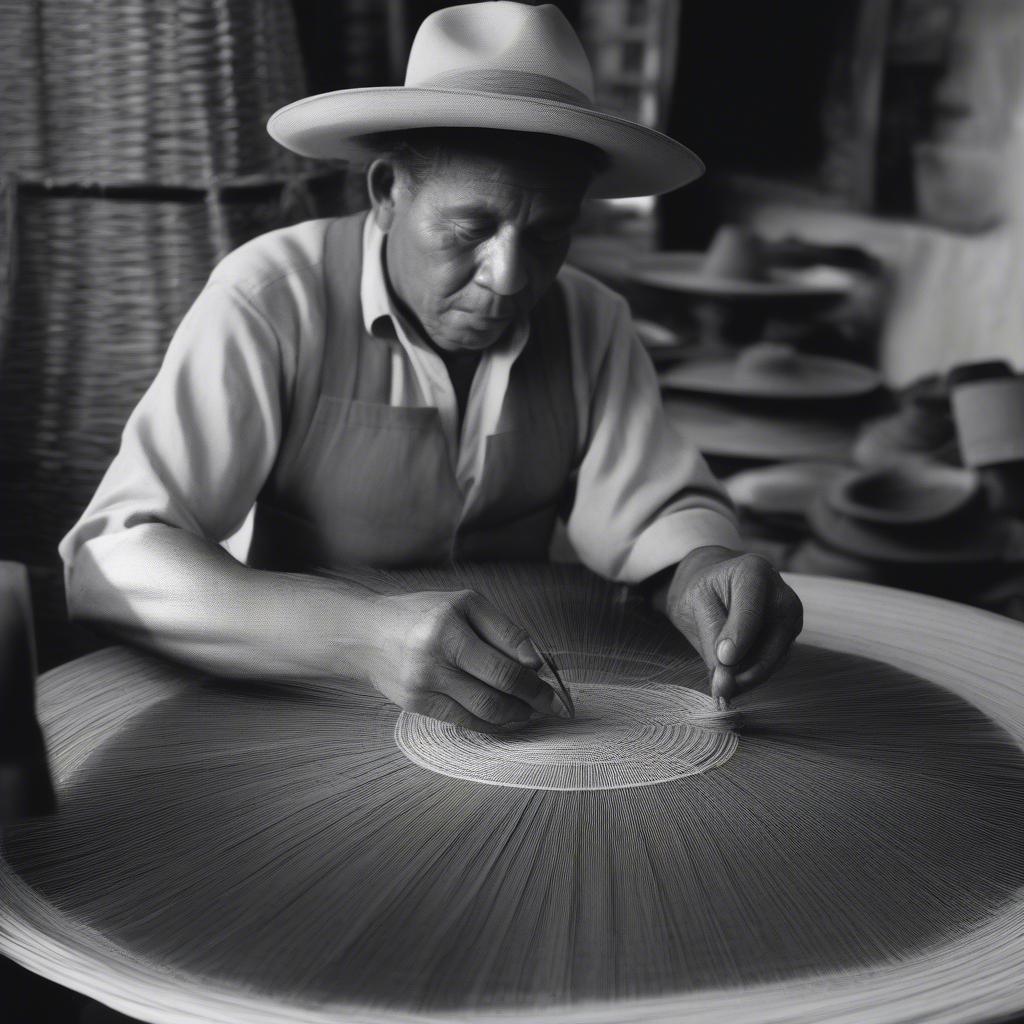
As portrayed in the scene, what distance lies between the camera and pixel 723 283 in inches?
153

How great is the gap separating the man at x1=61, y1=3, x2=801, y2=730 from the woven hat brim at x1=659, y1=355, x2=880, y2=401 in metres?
1.73

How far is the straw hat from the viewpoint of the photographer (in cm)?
141

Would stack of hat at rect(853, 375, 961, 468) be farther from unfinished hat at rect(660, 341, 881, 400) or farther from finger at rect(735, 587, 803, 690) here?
finger at rect(735, 587, 803, 690)

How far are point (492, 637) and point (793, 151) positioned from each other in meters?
3.37

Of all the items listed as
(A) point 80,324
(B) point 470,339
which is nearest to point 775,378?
(A) point 80,324

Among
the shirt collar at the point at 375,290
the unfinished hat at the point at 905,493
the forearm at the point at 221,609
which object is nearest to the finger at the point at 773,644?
the forearm at the point at 221,609

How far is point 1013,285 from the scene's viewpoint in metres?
3.59

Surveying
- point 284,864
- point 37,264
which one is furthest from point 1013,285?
Result: point 284,864

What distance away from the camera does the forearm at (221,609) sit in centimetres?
129

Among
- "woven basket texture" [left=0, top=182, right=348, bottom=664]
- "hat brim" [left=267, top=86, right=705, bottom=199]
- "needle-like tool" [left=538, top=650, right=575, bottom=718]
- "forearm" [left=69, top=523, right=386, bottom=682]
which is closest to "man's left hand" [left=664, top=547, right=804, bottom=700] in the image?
"needle-like tool" [left=538, top=650, right=575, bottom=718]

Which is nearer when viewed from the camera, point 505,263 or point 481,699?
point 481,699

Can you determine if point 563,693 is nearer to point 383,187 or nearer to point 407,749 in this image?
point 407,749

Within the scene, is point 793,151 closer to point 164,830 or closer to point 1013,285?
point 1013,285

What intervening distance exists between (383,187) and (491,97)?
11.0 inches
